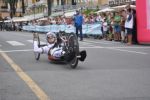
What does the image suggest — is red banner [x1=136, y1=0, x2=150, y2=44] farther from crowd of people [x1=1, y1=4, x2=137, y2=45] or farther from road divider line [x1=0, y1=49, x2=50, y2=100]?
road divider line [x1=0, y1=49, x2=50, y2=100]

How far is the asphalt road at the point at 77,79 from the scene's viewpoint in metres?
8.98

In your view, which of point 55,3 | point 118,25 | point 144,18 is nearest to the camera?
point 144,18

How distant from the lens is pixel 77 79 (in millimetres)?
10898

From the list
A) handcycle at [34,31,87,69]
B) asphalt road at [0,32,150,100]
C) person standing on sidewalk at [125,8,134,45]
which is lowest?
asphalt road at [0,32,150,100]

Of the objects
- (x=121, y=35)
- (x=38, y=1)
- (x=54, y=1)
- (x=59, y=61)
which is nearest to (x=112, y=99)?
(x=59, y=61)

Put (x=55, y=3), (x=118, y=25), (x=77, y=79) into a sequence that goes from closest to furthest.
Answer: (x=77, y=79) → (x=118, y=25) → (x=55, y=3)

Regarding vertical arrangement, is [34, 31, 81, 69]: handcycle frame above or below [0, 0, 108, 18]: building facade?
below

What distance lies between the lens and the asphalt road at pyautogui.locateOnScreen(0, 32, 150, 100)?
8.98m

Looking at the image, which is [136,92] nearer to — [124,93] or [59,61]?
[124,93]

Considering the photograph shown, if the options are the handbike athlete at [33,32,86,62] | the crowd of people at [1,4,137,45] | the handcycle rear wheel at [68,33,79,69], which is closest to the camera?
the handcycle rear wheel at [68,33,79,69]

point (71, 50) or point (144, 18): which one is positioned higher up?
point (144, 18)

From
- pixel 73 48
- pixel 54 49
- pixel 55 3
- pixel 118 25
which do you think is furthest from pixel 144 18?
pixel 55 3

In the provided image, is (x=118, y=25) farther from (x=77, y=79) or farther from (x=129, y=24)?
(x=77, y=79)

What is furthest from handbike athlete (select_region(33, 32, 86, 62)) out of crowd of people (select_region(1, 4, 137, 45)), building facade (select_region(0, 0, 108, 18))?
building facade (select_region(0, 0, 108, 18))
